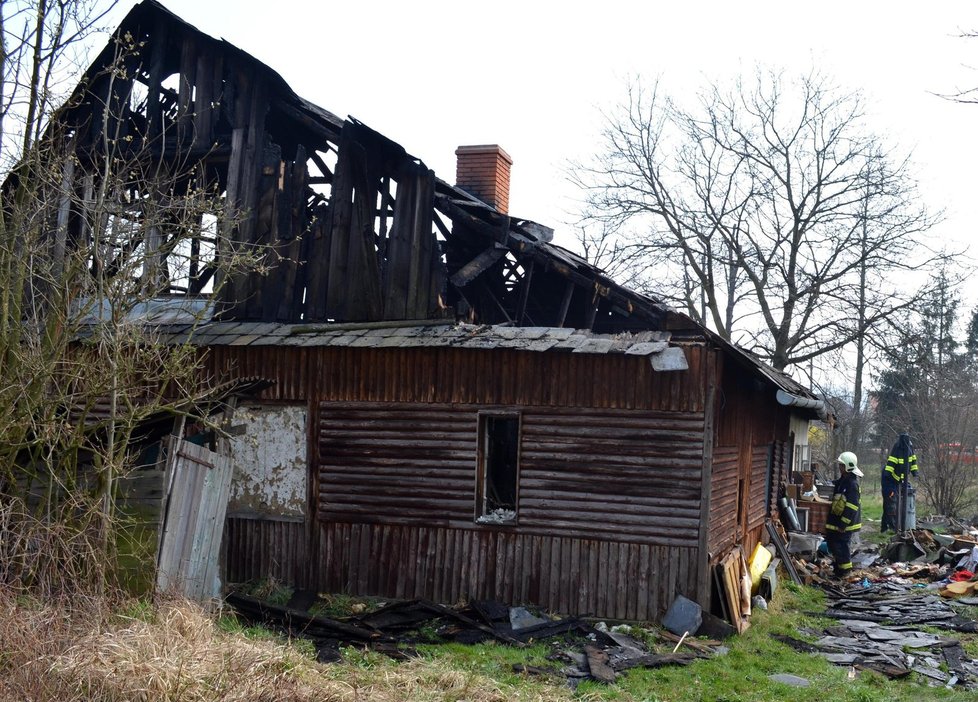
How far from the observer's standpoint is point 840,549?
16.8m

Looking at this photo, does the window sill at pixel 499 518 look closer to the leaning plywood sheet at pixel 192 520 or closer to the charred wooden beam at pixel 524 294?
the charred wooden beam at pixel 524 294

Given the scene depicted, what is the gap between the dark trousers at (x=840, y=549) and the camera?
1661cm

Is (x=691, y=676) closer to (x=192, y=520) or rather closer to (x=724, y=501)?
(x=724, y=501)

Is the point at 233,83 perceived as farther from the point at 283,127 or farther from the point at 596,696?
the point at 596,696

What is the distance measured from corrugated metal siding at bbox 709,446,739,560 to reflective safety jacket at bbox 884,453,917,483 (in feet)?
30.1

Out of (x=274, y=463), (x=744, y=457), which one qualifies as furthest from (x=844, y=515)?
(x=274, y=463)

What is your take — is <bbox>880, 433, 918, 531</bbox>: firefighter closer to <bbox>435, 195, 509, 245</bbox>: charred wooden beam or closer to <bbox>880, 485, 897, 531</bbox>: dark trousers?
<bbox>880, 485, 897, 531</bbox>: dark trousers

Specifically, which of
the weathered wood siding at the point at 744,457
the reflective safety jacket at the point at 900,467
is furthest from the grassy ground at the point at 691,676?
the reflective safety jacket at the point at 900,467

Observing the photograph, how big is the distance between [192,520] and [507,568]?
13.4 feet

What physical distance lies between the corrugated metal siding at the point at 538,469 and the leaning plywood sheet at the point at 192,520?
2.06 metres

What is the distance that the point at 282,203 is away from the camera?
14.0 meters

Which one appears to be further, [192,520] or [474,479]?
[474,479]

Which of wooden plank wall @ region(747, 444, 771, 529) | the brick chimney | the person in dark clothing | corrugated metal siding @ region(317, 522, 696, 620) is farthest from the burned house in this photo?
the person in dark clothing

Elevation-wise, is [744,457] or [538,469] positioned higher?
[744,457]
